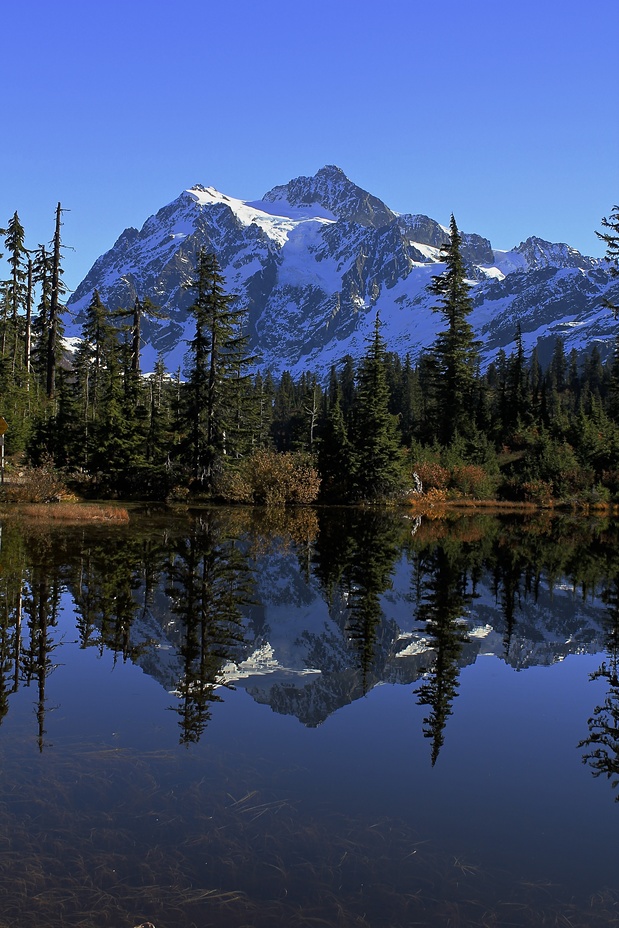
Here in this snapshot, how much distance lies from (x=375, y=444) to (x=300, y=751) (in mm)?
35868

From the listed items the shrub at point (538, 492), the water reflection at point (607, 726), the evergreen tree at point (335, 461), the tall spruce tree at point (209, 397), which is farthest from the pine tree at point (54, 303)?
the water reflection at point (607, 726)

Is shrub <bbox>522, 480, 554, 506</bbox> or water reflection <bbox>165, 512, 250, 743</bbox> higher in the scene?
shrub <bbox>522, 480, 554, 506</bbox>

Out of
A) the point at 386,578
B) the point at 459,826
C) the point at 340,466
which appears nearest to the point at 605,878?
the point at 459,826

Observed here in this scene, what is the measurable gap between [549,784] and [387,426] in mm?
37748

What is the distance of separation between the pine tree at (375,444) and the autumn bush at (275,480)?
3.01 meters

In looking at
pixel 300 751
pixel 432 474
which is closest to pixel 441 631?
pixel 300 751

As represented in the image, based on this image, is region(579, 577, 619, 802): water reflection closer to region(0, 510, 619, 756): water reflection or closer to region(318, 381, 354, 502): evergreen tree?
region(0, 510, 619, 756): water reflection

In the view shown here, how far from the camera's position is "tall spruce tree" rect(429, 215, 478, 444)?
166ft

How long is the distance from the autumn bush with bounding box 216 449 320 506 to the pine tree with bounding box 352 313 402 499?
3013 mm

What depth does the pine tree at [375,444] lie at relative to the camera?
143 feet

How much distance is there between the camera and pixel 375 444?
43281 mm

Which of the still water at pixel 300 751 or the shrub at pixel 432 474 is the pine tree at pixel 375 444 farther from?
the still water at pixel 300 751

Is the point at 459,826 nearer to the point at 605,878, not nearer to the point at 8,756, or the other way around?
the point at 605,878

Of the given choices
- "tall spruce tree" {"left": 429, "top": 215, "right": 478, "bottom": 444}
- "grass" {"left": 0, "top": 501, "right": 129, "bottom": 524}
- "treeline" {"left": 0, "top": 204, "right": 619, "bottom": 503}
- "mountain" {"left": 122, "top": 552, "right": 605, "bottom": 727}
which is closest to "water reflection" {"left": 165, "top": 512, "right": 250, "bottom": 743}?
"mountain" {"left": 122, "top": 552, "right": 605, "bottom": 727}
